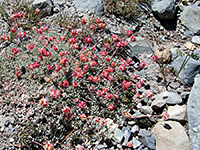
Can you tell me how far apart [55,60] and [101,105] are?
1.27 metres

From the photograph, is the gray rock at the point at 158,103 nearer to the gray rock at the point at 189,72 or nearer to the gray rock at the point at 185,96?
the gray rock at the point at 185,96

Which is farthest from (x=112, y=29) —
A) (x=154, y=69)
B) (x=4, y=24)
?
(x=4, y=24)

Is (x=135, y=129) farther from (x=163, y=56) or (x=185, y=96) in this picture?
(x=163, y=56)

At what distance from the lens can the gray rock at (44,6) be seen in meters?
5.15

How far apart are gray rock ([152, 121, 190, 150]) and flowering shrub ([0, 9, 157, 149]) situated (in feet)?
1.82

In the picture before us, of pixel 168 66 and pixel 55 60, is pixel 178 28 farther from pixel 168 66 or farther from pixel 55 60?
pixel 55 60

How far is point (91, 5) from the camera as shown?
5371mm

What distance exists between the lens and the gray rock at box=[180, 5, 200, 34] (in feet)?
18.6

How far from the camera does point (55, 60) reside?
4160mm

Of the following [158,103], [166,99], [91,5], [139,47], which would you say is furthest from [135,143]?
[91,5]

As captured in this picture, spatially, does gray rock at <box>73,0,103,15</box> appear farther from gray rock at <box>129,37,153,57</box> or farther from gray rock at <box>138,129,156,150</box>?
gray rock at <box>138,129,156,150</box>

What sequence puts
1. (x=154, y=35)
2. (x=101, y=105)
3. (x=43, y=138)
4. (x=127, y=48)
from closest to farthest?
(x=43, y=138)
(x=101, y=105)
(x=127, y=48)
(x=154, y=35)

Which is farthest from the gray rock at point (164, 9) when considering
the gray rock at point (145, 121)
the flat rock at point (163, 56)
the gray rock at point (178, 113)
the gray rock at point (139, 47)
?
the gray rock at point (145, 121)

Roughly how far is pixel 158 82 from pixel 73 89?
1.78m
